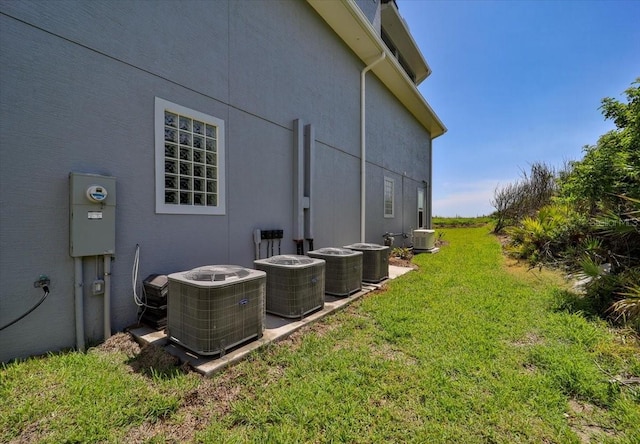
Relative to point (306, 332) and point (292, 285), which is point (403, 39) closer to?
point (292, 285)

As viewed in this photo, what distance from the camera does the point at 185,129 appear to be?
400 cm

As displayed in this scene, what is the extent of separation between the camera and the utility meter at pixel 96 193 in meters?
2.93

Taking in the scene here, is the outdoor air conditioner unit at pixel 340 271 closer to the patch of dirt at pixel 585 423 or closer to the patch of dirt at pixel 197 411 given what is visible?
the patch of dirt at pixel 197 411

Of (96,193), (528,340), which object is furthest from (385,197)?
(96,193)

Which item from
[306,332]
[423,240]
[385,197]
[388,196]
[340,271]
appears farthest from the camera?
[423,240]

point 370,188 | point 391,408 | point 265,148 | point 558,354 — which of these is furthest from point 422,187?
point 391,408

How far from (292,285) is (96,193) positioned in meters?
2.46

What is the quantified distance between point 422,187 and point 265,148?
11.5 m

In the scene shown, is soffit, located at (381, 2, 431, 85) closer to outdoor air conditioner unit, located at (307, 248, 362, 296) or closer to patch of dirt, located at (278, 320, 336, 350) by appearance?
outdoor air conditioner unit, located at (307, 248, 362, 296)

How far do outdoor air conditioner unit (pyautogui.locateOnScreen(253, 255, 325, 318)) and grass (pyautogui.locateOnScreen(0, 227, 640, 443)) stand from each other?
0.41 m

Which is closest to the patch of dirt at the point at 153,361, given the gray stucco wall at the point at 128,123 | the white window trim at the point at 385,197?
the gray stucco wall at the point at 128,123

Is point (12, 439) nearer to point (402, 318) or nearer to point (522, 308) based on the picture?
point (402, 318)

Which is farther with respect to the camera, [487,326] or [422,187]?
[422,187]

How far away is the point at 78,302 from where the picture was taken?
2.97 metres
